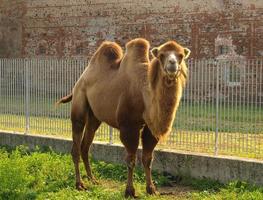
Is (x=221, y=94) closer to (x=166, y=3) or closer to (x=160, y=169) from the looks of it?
(x=160, y=169)

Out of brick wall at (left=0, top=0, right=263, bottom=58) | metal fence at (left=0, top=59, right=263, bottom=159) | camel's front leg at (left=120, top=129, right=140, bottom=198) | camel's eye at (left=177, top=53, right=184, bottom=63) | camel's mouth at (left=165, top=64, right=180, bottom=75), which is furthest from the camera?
brick wall at (left=0, top=0, right=263, bottom=58)

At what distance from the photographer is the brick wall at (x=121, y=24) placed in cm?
2408

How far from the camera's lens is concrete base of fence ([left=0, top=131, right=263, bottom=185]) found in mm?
9281

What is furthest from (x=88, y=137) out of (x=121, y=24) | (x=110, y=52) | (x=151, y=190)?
(x=121, y=24)

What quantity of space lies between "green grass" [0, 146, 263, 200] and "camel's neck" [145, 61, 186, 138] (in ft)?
3.80

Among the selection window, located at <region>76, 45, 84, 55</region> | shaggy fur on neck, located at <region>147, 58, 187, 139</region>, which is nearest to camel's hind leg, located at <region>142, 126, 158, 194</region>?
shaggy fur on neck, located at <region>147, 58, 187, 139</region>

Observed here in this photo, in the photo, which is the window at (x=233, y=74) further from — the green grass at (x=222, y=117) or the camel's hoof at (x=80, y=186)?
the camel's hoof at (x=80, y=186)

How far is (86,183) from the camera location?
384 inches

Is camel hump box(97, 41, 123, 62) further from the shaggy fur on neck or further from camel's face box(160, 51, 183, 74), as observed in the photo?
camel's face box(160, 51, 183, 74)

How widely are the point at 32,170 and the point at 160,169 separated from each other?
7.81 ft

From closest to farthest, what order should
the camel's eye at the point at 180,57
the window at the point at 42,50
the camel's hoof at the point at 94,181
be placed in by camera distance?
1. the camel's eye at the point at 180,57
2. the camel's hoof at the point at 94,181
3. the window at the point at 42,50

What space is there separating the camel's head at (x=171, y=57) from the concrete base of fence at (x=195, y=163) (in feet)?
→ 8.10

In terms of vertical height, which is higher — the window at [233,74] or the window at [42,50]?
the window at [233,74]

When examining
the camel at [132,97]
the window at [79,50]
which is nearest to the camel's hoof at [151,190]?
the camel at [132,97]
